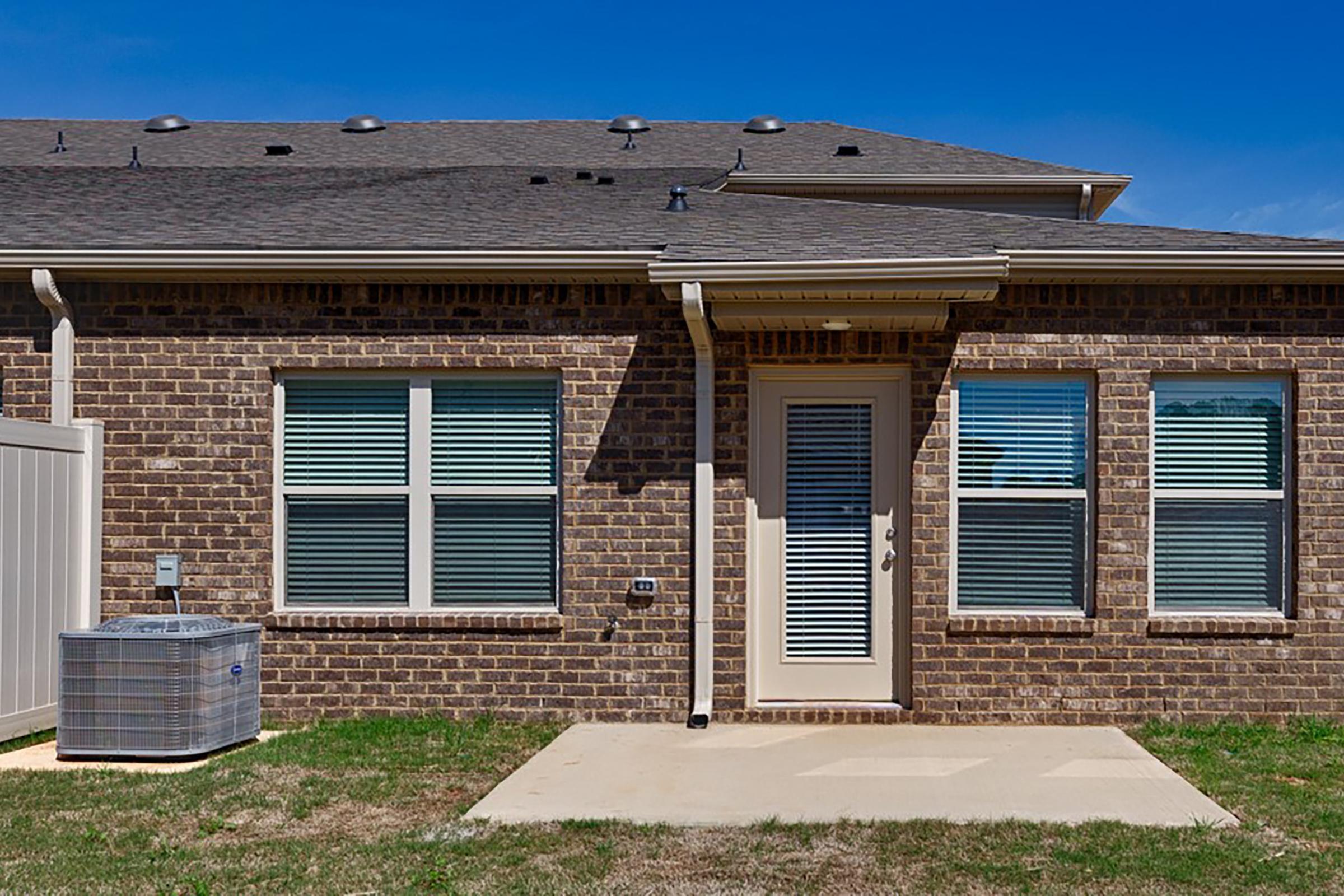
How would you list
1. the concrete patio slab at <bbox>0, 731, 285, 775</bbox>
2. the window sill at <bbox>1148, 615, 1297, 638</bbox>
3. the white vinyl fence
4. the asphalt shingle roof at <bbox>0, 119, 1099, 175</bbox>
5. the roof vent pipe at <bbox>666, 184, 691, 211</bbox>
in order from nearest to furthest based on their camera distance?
the concrete patio slab at <bbox>0, 731, 285, 775</bbox>, the white vinyl fence, the window sill at <bbox>1148, 615, 1297, 638</bbox>, the roof vent pipe at <bbox>666, 184, 691, 211</bbox>, the asphalt shingle roof at <bbox>0, 119, 1099, 175</bbox>

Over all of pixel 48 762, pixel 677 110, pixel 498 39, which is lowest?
pixel 48 762

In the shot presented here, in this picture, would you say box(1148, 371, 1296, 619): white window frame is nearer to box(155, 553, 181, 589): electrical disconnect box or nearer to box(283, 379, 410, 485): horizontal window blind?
box(283, 379, 410, 485): horizontal window blind

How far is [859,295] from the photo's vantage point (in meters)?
8.47

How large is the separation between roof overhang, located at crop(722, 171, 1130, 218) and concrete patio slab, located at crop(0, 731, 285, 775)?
689 cm

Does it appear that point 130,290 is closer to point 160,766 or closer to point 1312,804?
point 160,766

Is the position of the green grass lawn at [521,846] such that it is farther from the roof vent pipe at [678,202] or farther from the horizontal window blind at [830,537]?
the roof vent pipe at [678,202]

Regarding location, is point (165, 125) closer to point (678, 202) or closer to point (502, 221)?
point (502, 221)

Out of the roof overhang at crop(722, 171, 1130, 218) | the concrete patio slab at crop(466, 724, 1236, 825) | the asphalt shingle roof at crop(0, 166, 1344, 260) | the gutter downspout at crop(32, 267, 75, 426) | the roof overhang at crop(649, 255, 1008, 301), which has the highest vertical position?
the roof overhang at crop(722, 171, 1130, 218)

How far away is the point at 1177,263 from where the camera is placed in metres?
8.89

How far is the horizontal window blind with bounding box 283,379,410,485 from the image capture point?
31.1 feet

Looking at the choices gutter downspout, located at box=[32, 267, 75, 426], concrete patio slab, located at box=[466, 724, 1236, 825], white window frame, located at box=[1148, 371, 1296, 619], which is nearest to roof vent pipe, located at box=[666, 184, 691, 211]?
white window frame, located at box=[1148, 371, 1296, 619]

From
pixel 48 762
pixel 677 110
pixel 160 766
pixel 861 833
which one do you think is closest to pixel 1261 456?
pixel 861 833

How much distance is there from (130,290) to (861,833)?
611 centimetres

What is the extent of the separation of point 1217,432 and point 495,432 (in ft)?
15.6
